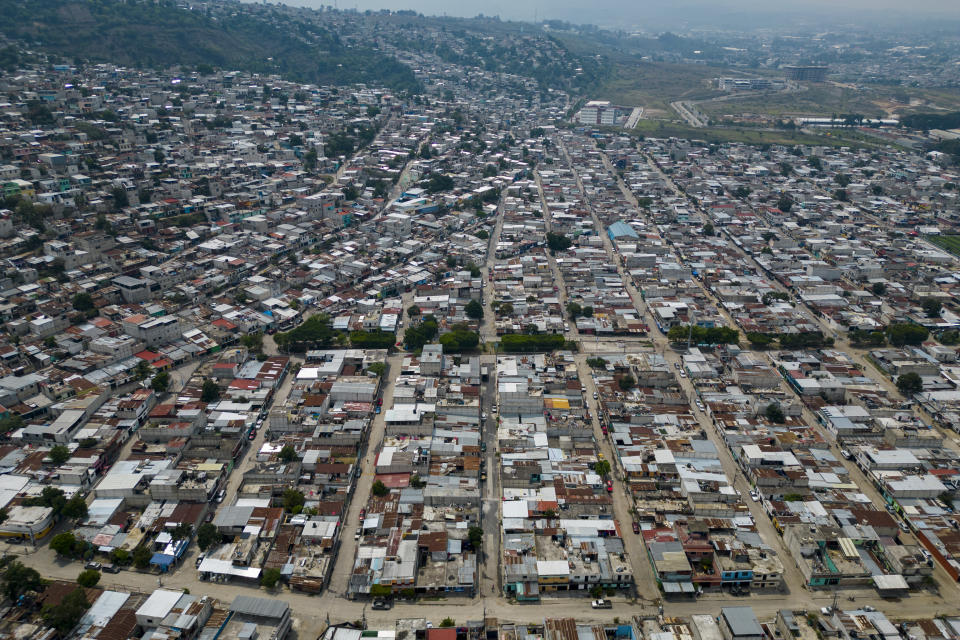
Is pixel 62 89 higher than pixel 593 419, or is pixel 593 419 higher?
pixel 62 89

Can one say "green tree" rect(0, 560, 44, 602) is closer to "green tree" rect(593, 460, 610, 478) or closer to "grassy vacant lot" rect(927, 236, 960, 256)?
"green tree" rect(593, 460, 610, 478)

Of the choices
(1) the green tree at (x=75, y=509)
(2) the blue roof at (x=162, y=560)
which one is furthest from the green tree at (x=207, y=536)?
(1) the green tree at (x=75, y=509)

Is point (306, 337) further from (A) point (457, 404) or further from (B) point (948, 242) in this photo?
(B) point (948, 242)

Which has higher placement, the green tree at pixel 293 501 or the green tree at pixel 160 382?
the green tree at pixel 160 382

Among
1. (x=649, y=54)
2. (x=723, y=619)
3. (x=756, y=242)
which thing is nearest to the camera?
(x=723, y=619)

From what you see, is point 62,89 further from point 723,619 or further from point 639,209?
point 723,619

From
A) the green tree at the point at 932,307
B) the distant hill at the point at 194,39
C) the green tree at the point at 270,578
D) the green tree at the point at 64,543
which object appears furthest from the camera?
the distant hill at the point at 194,39

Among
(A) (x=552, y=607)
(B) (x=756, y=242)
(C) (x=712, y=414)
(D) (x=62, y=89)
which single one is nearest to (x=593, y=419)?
(C) (x=712, y=414)

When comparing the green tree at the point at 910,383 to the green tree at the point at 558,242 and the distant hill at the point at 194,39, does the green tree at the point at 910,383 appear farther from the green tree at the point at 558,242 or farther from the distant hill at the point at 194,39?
the distant hill at the point at 194,39
